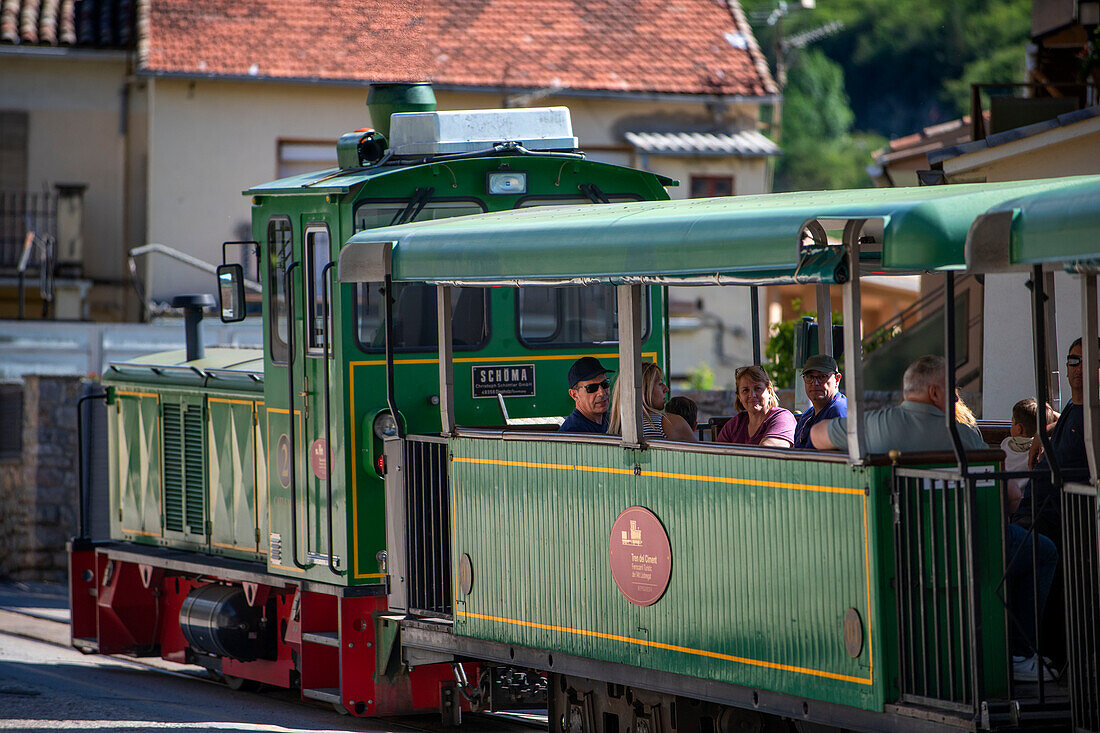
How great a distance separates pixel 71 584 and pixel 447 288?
18.2 ft

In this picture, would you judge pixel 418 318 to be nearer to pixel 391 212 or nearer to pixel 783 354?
pixel 391 212

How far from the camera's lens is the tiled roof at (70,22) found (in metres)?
21.7

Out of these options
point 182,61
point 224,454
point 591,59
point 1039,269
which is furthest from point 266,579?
point 591,59

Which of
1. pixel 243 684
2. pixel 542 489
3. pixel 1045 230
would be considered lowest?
pixel 243 684

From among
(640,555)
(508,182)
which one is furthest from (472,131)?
(640,555)

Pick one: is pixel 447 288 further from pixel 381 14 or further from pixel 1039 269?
pixel 381 14

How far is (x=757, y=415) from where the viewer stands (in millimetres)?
8328

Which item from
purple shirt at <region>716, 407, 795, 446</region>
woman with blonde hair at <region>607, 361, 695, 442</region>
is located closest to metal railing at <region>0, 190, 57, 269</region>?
woman with blonde hair at <region>607, 361, 695, 442</region>

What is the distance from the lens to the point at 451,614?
8734 mm

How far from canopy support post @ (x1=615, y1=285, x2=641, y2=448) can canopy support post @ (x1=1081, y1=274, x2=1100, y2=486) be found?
215cm

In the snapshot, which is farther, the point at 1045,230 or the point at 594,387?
the point at 594,387

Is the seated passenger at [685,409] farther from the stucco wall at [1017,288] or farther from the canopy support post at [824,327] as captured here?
the stucco wall at [1017,288]

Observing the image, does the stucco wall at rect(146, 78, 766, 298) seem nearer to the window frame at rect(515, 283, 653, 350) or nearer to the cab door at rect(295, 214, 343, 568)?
the cab door at rect(295, 214, 343, 568)

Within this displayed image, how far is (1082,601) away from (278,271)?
5.72 metres
